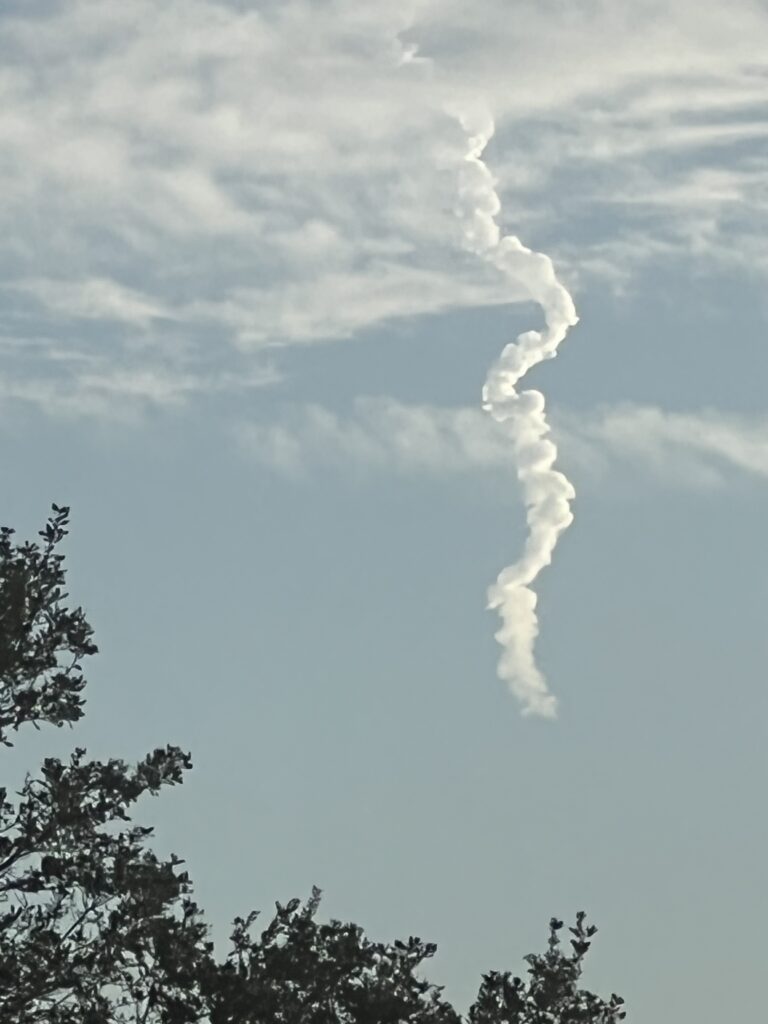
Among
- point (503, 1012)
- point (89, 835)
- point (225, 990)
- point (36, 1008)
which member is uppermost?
point (503, 1012)

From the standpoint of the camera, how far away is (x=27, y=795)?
37.0 metres

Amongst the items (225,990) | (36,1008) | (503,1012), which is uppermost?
(503,1012)

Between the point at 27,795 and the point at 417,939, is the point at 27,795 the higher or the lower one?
the lower one

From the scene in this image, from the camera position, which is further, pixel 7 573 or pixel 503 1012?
pixel 503 1012

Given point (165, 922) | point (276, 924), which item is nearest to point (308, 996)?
point (276, 924)

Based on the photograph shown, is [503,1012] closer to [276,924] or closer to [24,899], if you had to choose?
[276,924]

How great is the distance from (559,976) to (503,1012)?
6.53 ft

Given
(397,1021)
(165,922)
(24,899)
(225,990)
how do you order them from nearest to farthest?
(24,899) < (165,922) < (225,990) < (397,1021)

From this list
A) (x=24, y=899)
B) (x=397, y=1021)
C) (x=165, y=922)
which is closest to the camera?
(x=24, y=899)

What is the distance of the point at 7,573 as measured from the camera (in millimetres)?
38375

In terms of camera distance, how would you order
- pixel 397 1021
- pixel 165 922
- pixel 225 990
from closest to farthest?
pixel 165 922 < pixel 225 990 < pixel 397 1021

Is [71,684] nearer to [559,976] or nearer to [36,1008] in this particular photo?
[36,1008]

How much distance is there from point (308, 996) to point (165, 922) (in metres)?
13.6

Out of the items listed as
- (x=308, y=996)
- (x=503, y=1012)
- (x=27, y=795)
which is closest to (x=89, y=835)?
(x=27, y=795)
